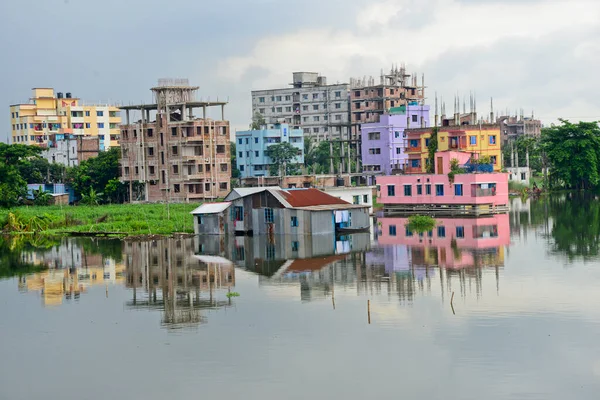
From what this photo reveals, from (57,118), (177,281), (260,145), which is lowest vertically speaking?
(177,281)

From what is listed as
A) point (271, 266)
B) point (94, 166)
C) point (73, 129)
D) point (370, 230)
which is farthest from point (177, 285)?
point (73, 129)

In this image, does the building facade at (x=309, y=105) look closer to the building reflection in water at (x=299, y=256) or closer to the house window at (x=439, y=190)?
the house window at (x=439, y=190)

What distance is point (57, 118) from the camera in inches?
3688

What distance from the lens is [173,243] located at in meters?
40.1

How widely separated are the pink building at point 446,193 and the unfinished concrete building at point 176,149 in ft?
46.2

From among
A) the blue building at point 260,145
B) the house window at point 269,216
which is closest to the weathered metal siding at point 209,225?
the house window at point 269,216

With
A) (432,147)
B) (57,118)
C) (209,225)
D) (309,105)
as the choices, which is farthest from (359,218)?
(57,118)

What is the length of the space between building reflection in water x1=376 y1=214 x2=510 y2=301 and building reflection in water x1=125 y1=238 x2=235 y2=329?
530 cm

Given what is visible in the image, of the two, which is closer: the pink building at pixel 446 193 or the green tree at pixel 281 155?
the pink building at pixel 446 193

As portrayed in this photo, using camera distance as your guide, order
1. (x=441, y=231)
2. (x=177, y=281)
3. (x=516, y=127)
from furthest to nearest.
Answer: (x=516, y=127)
(x=441, y=231)
(x=177, y=281)

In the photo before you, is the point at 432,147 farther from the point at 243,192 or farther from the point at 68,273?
the point at 68,273

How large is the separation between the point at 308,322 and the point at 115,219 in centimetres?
2959

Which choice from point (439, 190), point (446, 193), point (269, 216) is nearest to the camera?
point (269, 216)

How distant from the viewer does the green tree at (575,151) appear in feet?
232
